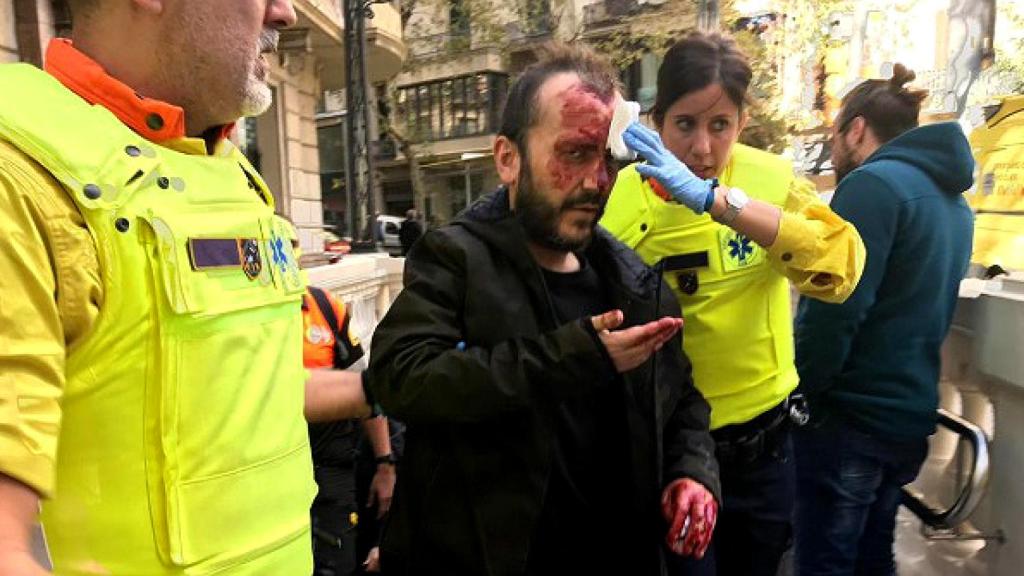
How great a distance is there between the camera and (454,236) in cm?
153

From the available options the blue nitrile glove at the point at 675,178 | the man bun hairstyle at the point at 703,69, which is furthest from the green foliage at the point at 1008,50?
the blue nitrile glove at the point at 675,178

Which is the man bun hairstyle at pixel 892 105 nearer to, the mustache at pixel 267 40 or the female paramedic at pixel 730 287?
the female paramedic at pixel 730 287

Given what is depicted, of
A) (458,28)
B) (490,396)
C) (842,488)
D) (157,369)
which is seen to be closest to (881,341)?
(842,488)

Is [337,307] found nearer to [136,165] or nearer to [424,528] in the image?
[424,528]

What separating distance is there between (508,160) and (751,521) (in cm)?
118

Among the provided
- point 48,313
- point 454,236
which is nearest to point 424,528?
point 454,236

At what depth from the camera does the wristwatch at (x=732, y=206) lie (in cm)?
183

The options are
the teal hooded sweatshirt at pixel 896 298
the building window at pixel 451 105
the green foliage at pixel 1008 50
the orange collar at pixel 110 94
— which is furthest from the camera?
the building window at pixel 451 105

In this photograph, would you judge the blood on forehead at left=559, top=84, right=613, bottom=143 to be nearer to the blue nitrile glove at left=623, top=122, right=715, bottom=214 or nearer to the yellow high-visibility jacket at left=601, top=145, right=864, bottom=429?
the blue nitrile glove at left=623, top=122, right=715, bottom=214

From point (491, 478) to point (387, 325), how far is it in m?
0.37

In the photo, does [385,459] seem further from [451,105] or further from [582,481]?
[451,105]

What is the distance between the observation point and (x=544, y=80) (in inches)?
63.7

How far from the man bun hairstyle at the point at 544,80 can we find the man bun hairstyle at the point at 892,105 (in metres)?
1.48

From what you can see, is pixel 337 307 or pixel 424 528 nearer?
pixel 424 528
